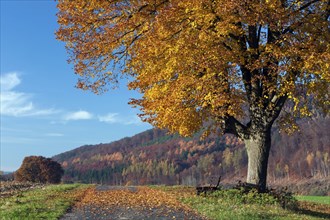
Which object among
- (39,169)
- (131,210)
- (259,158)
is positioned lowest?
(131,210)

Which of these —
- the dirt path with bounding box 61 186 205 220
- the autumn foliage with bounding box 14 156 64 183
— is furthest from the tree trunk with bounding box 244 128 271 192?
the autumn foliage with bounding box 14 156 64 183

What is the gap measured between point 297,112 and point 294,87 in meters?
3.15

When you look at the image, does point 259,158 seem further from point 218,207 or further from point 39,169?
point 39,169

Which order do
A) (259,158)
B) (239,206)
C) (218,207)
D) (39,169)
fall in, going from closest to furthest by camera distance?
1. (218,207)
2. (239,206)
3. (259,158)
4. (39,169)

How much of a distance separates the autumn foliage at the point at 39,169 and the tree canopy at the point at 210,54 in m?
53.3

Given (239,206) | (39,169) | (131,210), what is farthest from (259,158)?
(39,169)

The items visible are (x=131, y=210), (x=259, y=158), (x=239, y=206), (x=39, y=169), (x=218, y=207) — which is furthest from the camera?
(x=39, y=169)

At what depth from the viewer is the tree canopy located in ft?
65.8

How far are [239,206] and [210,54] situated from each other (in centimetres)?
696

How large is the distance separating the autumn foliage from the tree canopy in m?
53.3

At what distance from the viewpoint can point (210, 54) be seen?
20172 millimetres

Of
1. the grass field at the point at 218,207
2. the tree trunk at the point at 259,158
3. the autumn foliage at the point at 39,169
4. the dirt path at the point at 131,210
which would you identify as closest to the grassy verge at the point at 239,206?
the grass field at the point at 218,207

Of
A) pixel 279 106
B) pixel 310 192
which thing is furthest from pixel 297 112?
pixel 310 192

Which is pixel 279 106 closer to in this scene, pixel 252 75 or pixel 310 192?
pixel 252 75
